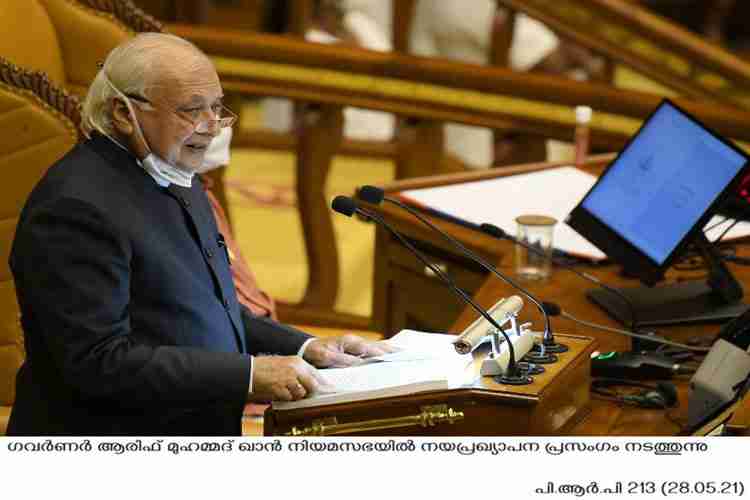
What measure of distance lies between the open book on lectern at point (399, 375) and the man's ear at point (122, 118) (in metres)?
0.53

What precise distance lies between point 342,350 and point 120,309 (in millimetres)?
459

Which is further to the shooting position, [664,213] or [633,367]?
[664,213]

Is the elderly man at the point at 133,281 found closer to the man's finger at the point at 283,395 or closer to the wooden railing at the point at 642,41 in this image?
the man's finger at the point at 283,395

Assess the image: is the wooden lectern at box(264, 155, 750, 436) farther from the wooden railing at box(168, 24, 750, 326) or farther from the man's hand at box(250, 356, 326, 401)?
the wooden railing at box(168, 24, 750, 326)

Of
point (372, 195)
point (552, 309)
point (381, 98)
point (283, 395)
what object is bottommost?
point (381, 98)

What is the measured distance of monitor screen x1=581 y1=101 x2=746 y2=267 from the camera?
308 centimetres

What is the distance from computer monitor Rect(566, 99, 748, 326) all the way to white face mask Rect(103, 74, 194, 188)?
1047mm

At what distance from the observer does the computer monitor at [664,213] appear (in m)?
3.08

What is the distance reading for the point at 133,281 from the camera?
2539 mm

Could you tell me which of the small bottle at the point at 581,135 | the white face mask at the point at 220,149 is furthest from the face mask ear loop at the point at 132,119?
the small bottle at the point at 581,135

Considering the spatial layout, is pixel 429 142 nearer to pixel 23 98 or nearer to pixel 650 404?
pixel 23 98

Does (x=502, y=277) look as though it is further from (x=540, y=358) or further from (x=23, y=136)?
(x=23, y=136)

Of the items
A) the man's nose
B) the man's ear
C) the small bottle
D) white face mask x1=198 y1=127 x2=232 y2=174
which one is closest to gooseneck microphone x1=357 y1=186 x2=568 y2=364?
the man's nose

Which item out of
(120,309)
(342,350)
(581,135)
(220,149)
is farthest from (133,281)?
(581,135)
